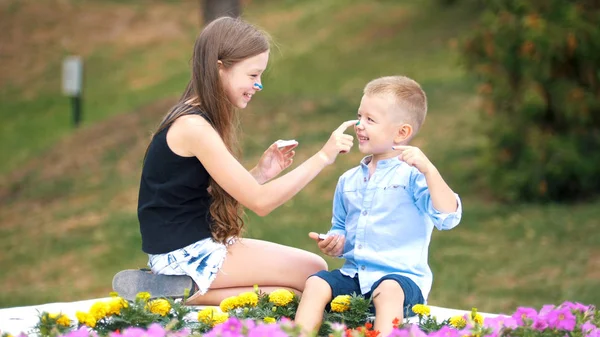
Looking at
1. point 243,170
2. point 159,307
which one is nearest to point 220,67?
point 243,170

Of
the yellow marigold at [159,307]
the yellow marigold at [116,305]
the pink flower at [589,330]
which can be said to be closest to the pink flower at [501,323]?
the pink flower at [589,330]

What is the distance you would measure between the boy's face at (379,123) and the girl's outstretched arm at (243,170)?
6 cm

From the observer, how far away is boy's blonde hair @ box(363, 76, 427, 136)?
373 cm

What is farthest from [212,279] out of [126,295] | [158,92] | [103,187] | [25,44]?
[25,44]

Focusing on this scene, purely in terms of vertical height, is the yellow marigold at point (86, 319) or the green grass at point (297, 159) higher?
the green grass at point (297, 159)

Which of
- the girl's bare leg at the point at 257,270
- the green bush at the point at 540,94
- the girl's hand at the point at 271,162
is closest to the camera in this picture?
the girl's bare leg at the point at 257,270

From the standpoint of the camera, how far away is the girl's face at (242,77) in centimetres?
389

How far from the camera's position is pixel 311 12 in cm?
2089

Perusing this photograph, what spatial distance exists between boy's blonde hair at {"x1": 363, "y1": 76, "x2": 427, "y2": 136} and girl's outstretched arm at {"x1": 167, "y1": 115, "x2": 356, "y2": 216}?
182 mm

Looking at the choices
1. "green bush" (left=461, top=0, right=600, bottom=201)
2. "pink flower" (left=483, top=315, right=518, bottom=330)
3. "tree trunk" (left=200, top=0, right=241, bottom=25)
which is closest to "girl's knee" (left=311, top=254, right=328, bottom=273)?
"pink flower" (left=483, top=315, right=518, bottom=330)

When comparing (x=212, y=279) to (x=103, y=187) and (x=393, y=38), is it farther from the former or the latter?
(x=393, y=38)

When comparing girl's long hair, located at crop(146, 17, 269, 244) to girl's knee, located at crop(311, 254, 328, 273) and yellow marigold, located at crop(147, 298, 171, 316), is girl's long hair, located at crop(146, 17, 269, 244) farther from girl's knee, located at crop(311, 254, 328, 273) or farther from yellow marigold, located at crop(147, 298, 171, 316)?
yellow marigold, located at crop(147, 298, 171, 316)

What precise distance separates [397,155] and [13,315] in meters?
1.85

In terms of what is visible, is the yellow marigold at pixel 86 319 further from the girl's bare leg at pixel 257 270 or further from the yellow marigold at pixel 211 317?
the girl's bare leg at pixel 257 270
